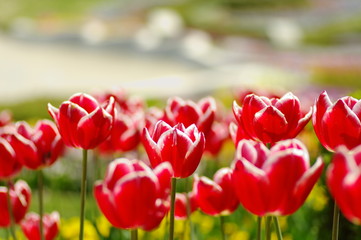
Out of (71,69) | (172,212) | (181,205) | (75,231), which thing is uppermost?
(172,212)

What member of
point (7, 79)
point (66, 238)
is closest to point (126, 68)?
point (7, 79)

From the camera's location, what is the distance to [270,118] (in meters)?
1.68

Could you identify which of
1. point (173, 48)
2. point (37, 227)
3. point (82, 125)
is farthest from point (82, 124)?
point (173, 48)

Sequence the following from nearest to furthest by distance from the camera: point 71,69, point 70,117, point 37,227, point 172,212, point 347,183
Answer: point 347,183
point 172,212
point 70,117
point 37,227
point 71,69

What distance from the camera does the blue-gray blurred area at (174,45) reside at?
1461 cm

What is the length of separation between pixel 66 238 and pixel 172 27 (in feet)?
63.2

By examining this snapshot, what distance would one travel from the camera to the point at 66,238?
3564 mm

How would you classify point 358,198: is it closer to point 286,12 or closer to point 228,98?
point 228,98

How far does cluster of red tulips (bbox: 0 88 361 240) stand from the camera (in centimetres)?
134

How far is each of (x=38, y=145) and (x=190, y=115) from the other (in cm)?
44

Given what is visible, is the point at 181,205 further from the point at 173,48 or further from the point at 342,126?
the point at 173,48

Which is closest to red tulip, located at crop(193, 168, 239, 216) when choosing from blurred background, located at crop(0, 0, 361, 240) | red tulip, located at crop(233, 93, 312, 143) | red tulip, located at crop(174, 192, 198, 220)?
red tulip, located at crop(233, 93, 312, 143)

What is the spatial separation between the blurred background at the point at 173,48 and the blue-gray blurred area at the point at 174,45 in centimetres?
3

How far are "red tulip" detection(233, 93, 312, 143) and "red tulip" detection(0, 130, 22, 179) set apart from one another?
650 millimetres
